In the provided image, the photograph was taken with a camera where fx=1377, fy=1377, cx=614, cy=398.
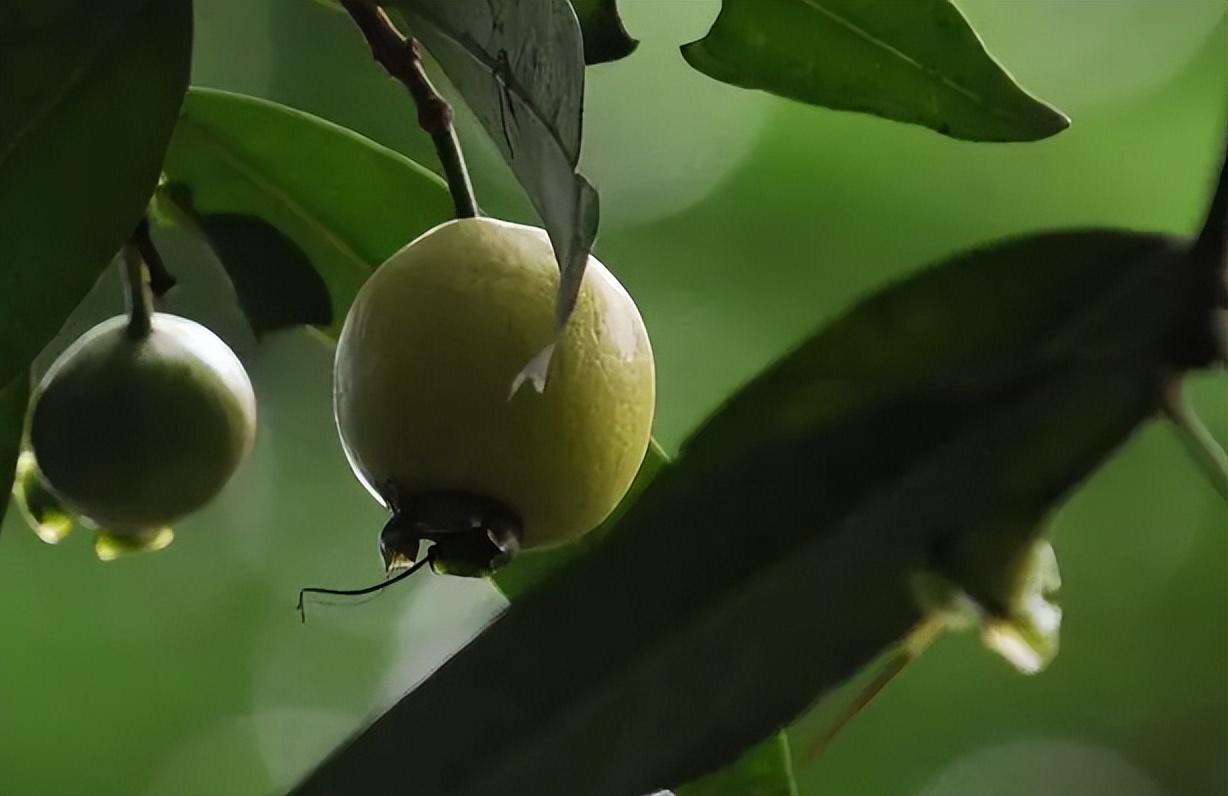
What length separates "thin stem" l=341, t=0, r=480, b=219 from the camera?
1.48ft

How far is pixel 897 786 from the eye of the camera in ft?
7.28

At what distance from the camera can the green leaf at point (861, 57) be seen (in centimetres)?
47

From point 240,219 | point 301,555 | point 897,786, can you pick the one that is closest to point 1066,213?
point 897,786

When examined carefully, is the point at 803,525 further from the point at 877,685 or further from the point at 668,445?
the point at 668,445

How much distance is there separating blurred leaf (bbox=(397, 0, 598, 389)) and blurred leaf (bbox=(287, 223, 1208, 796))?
0.20 feet

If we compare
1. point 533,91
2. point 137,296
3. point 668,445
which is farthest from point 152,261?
point 668,445

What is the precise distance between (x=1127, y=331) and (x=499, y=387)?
17 cm

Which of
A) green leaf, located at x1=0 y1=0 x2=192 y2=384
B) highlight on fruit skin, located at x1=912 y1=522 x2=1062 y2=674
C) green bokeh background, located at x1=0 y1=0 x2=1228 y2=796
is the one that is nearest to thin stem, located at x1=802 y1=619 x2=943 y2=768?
highlight on fruit skin, located at x1=912 y1=522 x2=1062 y2=674

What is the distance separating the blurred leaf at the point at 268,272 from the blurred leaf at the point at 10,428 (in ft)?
0.34

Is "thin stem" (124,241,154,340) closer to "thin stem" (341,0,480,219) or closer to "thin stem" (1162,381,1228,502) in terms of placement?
"thin stem" (341,0,480,219)

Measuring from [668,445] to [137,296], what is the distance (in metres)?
1.59

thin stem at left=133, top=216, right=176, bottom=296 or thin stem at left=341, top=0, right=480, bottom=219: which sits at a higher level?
thin stem at left=341, top=0, right=480, bottom=219

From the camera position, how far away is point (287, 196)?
596 mm

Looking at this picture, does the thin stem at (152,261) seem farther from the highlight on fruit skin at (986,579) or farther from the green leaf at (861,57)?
the highlight on fruit skin at (986,579)
